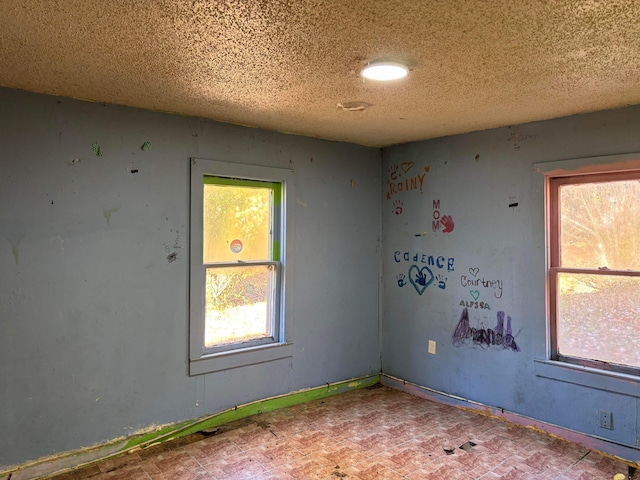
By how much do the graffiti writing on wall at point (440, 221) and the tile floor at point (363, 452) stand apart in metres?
1.54

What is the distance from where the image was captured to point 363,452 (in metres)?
3.00

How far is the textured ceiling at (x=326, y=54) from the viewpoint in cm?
167

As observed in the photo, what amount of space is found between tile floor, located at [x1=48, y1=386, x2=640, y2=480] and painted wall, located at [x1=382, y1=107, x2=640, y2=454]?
0.29m

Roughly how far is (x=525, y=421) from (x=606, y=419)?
56 centimetres

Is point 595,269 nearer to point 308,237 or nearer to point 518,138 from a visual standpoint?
point 518,138

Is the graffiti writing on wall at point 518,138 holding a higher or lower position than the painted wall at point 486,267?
higher

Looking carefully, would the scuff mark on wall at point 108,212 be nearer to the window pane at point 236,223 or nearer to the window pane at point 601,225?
the window pane at point 236,223

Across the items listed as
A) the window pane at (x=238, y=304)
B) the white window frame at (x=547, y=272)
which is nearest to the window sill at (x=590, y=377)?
the white window frame at (x=547, y=272)

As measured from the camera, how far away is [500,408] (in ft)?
11.5

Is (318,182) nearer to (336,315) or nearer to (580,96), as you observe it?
(336,315)

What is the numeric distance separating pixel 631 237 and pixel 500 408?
159 cm

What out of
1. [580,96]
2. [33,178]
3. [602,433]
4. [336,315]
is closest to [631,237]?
[580,96]

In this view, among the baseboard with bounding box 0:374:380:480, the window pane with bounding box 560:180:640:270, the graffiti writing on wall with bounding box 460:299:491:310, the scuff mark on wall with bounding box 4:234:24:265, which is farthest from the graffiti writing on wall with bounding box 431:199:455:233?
the scuff mark on wall with bounding box 4:234:24:265

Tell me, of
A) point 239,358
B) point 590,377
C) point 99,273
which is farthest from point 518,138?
point 99,273
